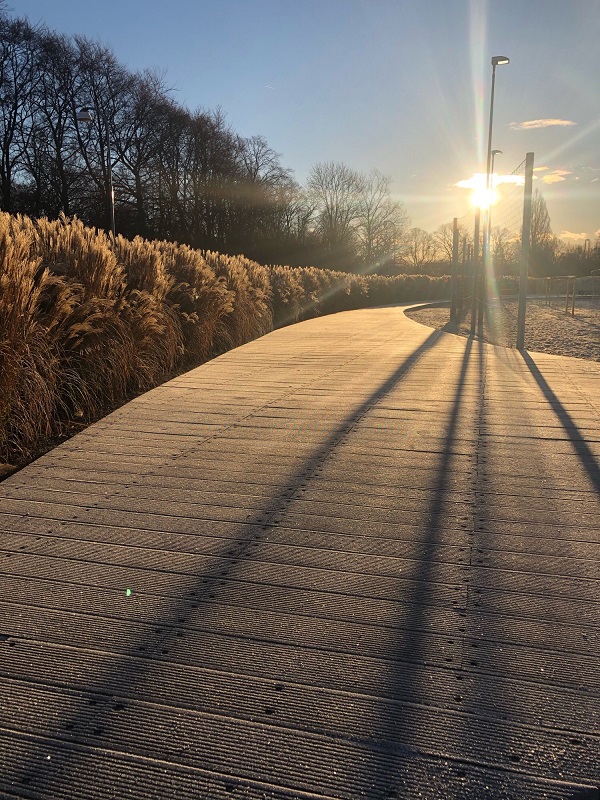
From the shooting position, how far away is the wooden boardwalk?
161 cm

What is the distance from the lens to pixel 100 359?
5.42 m

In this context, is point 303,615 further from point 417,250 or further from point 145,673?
point 417,250

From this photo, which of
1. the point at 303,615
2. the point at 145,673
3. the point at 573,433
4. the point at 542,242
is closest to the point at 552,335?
the point at 573,433

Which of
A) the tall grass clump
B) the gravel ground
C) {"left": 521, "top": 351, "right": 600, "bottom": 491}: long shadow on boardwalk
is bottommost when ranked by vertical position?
{"left": 521, "top": 351, "right": 600, "bottom": 491}: long shadow on boardwalk

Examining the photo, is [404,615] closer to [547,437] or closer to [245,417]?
[547,437]

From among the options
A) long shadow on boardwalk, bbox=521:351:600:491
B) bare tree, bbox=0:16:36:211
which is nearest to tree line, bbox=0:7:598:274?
bare tree, bbox=0:16:36:211

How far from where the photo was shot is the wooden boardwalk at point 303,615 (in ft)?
5.27

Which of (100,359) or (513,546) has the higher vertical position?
(100,359)

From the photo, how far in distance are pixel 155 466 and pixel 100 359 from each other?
1.84 meters

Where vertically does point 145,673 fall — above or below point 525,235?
below

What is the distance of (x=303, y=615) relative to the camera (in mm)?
2254

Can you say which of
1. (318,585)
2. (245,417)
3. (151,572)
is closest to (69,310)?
(245,417)

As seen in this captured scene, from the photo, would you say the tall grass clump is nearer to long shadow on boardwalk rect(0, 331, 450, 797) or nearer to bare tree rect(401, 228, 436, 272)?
long shadow on boardwalk rect(0, 331, 450, 797)

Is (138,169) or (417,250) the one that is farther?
(417,250)
